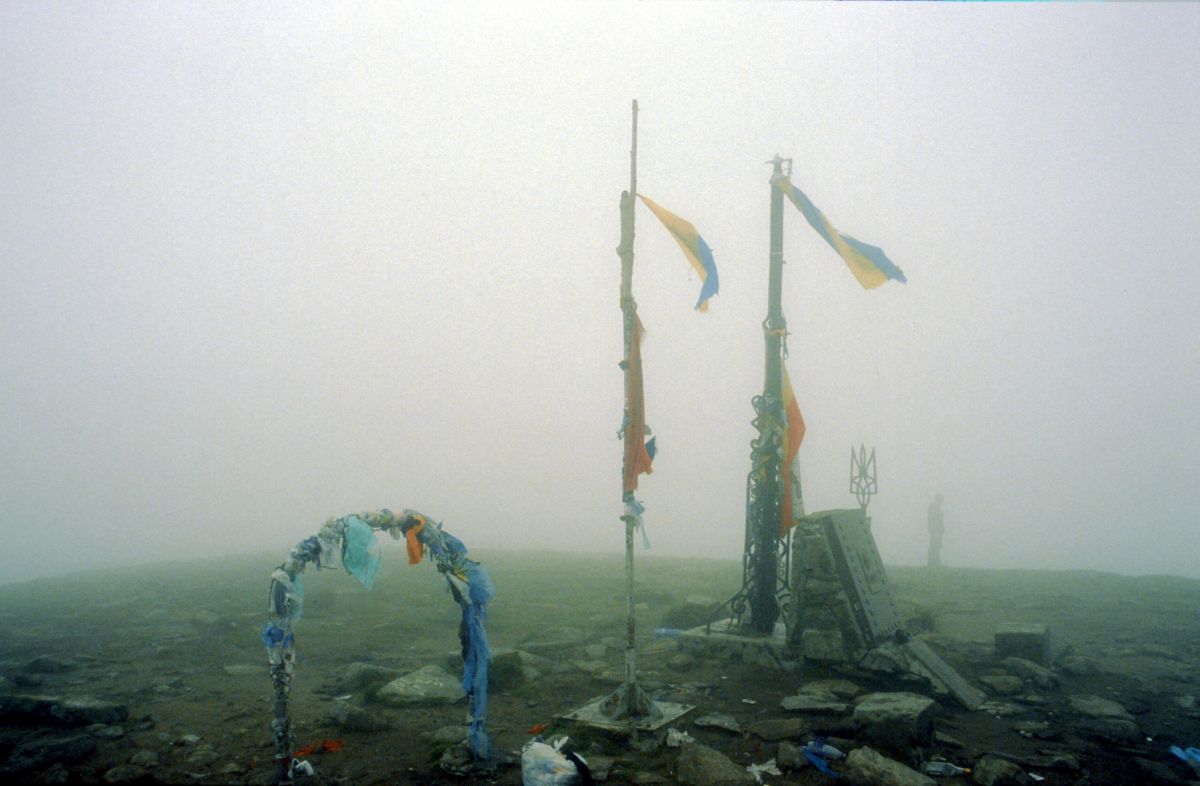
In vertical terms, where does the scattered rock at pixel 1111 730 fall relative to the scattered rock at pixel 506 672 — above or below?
above

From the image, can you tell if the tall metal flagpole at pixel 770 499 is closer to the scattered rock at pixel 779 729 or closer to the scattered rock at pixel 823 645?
the scattered rock at pixel 823 645

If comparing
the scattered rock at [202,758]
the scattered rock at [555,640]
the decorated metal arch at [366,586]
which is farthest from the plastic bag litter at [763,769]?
the scattered rock at [555,640]

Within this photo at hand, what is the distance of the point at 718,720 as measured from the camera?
8.11m

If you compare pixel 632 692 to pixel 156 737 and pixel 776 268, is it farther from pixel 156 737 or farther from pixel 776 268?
pixel 776 268

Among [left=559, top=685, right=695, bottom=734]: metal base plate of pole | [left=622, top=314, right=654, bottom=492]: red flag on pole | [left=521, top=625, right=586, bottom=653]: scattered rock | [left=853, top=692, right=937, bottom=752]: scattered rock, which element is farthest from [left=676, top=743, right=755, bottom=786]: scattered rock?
[left=521, top=625, right=586, bottom=653]: scattered rock

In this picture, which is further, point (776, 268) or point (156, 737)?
point (776, 268)

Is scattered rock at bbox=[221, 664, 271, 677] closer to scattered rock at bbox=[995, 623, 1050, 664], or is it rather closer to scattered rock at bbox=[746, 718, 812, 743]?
scattered rock at bbox=[746, 718, 812, 743]

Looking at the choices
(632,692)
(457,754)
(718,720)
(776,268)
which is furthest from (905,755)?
(776,268)

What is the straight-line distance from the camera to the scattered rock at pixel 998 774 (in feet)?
20.9

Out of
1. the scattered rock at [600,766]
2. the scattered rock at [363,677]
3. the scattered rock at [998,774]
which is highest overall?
the scattered rock at [998,774]

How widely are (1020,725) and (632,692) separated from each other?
4.70 metres

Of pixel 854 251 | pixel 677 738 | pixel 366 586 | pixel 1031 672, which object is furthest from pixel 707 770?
pixel 854 251

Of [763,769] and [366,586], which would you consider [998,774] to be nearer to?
[763,769]

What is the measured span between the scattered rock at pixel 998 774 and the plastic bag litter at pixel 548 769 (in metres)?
3.84
